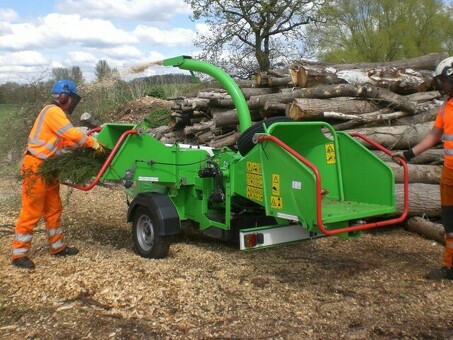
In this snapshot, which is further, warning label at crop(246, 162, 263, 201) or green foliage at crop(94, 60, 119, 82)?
green foliage at crop(94, 60, 119, 82)

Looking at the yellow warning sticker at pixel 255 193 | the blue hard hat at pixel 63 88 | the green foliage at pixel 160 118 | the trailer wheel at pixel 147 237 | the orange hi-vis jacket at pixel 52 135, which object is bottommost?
the trailer wheel at pixel 147 237

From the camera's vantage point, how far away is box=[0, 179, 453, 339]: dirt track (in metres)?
4.39

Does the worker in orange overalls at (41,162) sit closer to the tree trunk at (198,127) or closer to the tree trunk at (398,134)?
the tree trunk at (398,134)

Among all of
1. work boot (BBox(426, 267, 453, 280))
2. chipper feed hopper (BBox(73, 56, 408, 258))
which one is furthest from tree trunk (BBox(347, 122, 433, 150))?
work boot (BBox(426, 267, 453, 280))

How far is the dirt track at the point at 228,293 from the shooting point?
4395mm

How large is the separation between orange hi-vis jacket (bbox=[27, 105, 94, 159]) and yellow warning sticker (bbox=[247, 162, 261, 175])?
6.40ft

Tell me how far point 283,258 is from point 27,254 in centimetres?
283

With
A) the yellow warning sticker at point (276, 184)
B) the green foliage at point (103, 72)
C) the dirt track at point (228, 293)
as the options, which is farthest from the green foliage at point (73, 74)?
the yellow warning sticker at point (276, 184)

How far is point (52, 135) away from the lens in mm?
6148

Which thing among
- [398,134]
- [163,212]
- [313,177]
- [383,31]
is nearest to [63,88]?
[163,212]

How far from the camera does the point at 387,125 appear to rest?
914cm

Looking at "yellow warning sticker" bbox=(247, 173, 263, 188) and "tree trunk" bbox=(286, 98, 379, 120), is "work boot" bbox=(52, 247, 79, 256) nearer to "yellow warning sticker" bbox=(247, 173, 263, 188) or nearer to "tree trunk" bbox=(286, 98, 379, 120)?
"yellow warning sticker" bbox=(247, 173, 263, 188)

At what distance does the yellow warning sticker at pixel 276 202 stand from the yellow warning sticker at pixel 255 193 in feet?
0.54

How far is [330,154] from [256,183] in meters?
1.02
